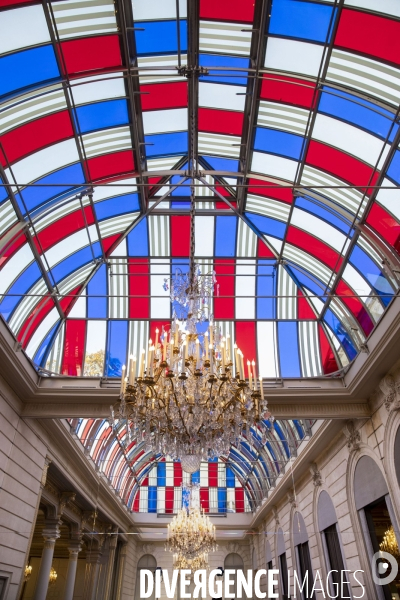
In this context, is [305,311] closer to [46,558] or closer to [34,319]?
[34,319]

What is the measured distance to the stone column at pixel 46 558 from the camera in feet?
36.6

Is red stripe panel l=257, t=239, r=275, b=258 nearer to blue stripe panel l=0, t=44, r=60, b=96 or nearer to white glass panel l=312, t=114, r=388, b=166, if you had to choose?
white glass panel l=312, t=114, r=388, b=166

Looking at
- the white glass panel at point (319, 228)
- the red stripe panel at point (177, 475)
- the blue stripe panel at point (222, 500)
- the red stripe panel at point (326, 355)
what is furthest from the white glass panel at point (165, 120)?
the blue stripe panel at point (222, 500)

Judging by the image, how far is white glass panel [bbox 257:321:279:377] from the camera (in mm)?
10836

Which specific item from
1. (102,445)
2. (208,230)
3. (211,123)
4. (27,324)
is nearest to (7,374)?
(27,324)

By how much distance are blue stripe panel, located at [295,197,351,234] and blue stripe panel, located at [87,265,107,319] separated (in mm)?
5091

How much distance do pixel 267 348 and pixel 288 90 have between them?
20.3 ft

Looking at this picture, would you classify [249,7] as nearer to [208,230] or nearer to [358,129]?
[358,129]

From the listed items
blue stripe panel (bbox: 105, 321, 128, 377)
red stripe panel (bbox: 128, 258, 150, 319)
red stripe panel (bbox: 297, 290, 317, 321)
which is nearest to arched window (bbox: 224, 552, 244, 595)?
blue stripe panel (bbox: 105, 321, 128, 377)

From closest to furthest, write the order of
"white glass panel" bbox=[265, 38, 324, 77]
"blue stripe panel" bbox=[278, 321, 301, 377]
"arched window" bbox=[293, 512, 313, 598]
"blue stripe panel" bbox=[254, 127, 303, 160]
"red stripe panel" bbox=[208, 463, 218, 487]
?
"white glass panel" bbox=[265, 38, 324, 77], "blue stripe panel" bbox=[254, 127, 303, 160], "blue stripe panel" bbox=[278, 321, 301, 377], "arched window" bbox=[293, 512, 313, 598], "red stripe panel" bbox=[208, 463, 218, 487]

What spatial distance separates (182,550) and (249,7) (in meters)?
15.9

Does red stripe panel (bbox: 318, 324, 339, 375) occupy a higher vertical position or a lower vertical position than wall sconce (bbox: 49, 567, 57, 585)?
higher

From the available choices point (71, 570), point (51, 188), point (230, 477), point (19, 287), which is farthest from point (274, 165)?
point (230, 477)

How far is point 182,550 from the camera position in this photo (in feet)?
48.9
